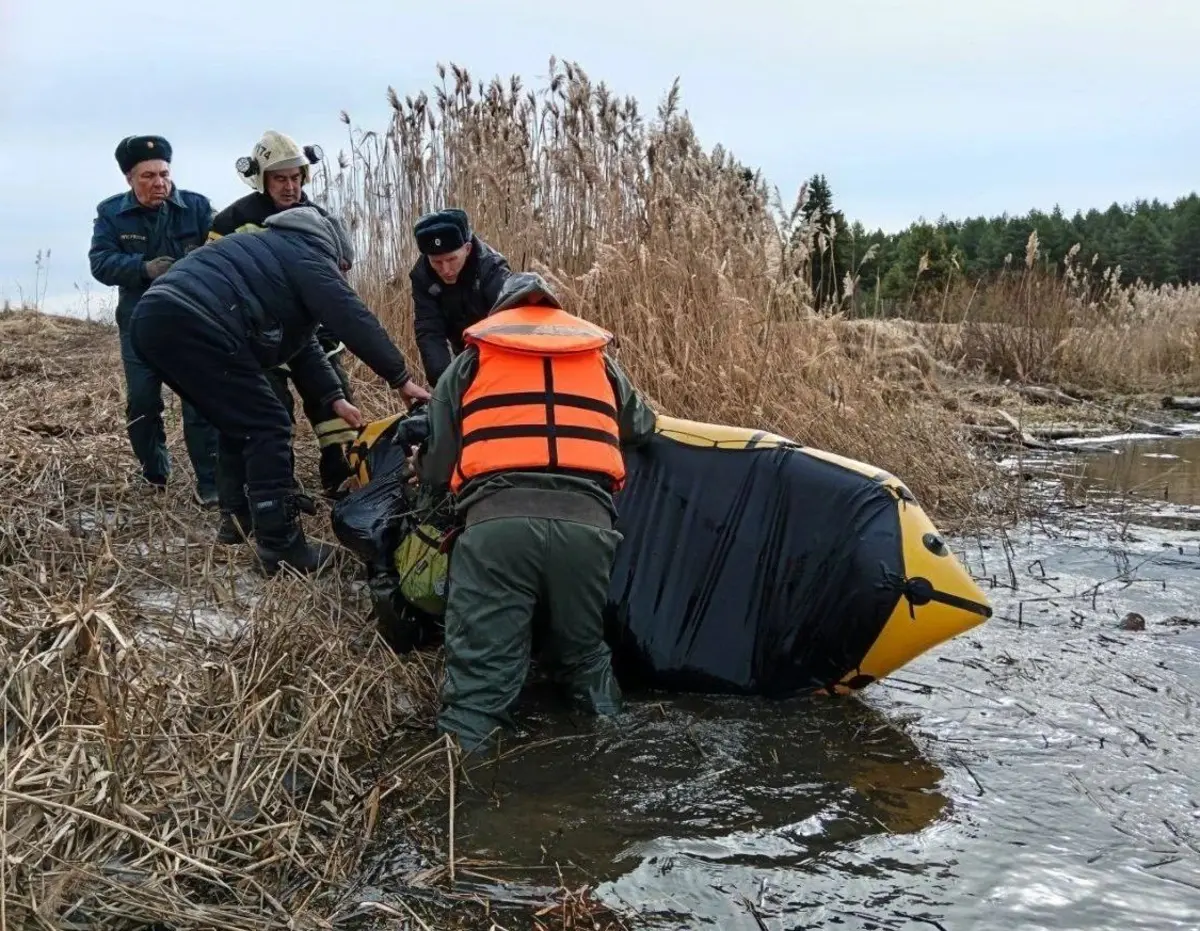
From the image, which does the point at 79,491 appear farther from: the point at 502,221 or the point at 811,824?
the point at 811,824

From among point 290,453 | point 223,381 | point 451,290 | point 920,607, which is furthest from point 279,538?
point 920,607

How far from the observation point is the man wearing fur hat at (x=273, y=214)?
4.59 m

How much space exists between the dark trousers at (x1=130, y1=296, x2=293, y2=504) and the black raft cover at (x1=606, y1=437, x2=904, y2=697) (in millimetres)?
1529

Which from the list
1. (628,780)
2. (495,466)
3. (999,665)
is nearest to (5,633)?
(495,466)

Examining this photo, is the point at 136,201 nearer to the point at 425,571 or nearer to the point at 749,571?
the point at 425,571

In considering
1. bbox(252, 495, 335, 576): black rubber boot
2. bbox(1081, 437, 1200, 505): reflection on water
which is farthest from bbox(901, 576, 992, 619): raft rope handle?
bbox(1081, 437, 1200, 505): reflection on water

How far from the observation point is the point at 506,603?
3.09m

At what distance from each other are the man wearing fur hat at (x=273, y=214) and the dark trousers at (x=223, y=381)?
310 millimetres

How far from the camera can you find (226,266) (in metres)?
4.21

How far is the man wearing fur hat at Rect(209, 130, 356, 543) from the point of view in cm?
459

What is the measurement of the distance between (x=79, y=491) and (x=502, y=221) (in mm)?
2867

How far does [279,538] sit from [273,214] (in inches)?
58.8

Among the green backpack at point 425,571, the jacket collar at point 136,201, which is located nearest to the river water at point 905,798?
the green backpack at point 425,571

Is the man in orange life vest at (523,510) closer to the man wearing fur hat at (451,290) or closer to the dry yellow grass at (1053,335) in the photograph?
the man wearing fur hat at (451,290)
